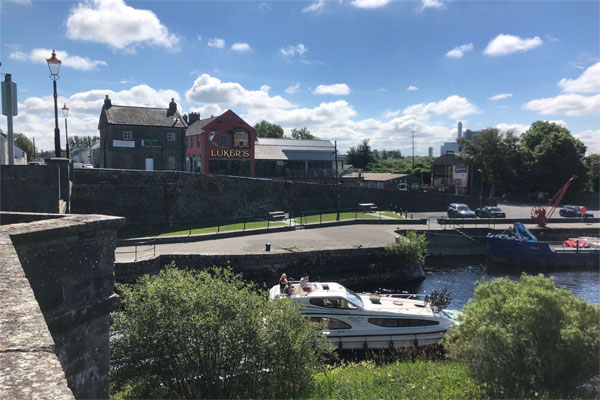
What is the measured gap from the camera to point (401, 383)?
10.4 metres

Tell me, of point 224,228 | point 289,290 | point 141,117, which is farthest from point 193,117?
point 289,290

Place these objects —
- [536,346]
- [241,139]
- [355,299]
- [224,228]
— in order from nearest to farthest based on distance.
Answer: [536,346] → [355,299] → [224,228] → [241,139]

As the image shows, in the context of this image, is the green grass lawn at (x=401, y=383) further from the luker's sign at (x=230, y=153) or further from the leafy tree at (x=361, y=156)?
the leafy tree at (x=361, y=156)

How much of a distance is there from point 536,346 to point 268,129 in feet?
328

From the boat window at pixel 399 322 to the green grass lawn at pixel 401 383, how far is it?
10.5ft

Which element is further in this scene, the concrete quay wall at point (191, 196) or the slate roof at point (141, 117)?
the slate roof at point (141, 117)

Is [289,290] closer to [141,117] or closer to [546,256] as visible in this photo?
[546,256]

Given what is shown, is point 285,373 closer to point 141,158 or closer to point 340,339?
point 340,339

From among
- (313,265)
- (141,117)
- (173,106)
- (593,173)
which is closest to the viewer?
(313,265)

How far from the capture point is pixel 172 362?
8.59 meters

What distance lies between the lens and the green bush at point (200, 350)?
8562 millimetres

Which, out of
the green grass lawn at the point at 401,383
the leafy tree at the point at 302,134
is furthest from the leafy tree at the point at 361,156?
the green grass lawn at the point at 401,383

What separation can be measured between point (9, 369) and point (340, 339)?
45.7ft

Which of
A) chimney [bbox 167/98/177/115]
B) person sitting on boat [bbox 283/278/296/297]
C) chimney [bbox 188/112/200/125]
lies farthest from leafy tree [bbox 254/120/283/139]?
person sitting on boat [bbox 283/278/296/297]
